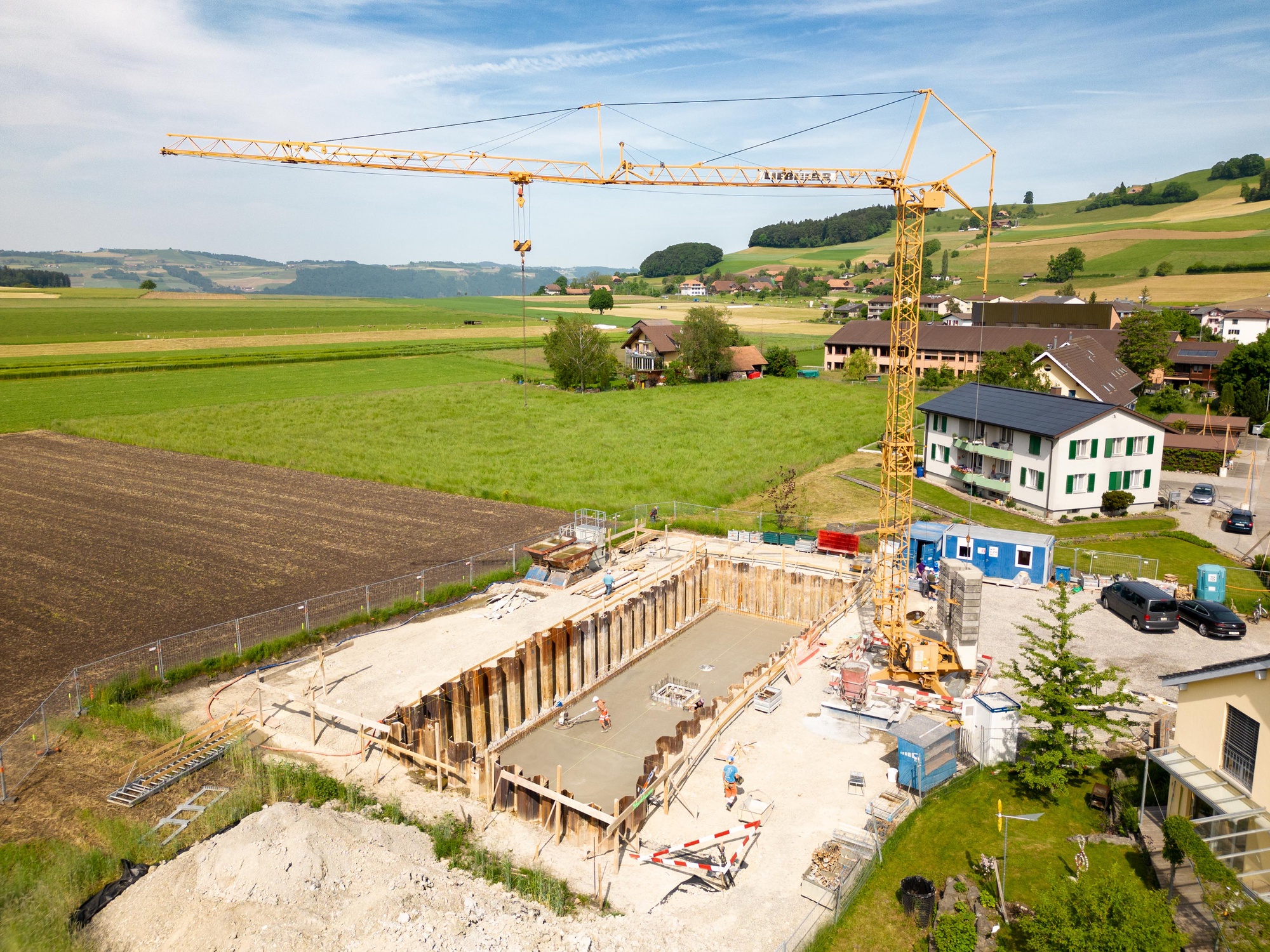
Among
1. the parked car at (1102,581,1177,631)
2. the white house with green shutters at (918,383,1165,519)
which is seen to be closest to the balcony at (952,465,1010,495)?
the white house with green shutters at (918,383,1165,519)

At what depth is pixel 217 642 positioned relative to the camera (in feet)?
87.7

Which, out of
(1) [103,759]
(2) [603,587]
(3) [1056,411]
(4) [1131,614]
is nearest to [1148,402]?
(3) [1056,411]

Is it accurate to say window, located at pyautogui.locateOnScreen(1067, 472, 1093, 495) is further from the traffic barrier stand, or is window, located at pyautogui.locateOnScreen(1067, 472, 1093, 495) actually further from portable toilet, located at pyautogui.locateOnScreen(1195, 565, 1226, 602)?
the traffic barrier stand

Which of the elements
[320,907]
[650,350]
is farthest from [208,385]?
[320,907]

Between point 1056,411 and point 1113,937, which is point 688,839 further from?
point 1056,411

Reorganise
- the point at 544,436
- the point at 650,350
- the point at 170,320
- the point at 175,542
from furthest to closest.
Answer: the point at 170,320 → the point at 650,350 → the point at 544,436 → the point at 175,542

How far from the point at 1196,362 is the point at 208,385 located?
9989 centimetres

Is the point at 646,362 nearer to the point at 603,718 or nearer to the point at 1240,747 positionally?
the point at 603,718

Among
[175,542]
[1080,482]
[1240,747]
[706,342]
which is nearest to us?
[1240,747]

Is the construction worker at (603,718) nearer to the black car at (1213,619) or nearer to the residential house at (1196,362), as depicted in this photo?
the black car at (1213,619)

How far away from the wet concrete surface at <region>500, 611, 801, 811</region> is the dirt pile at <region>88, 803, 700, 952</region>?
4.71 meters

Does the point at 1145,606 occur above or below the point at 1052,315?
below

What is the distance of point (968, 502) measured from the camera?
150ft

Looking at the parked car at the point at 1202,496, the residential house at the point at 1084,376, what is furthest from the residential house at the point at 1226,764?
the residential house at the point at 1084,376
